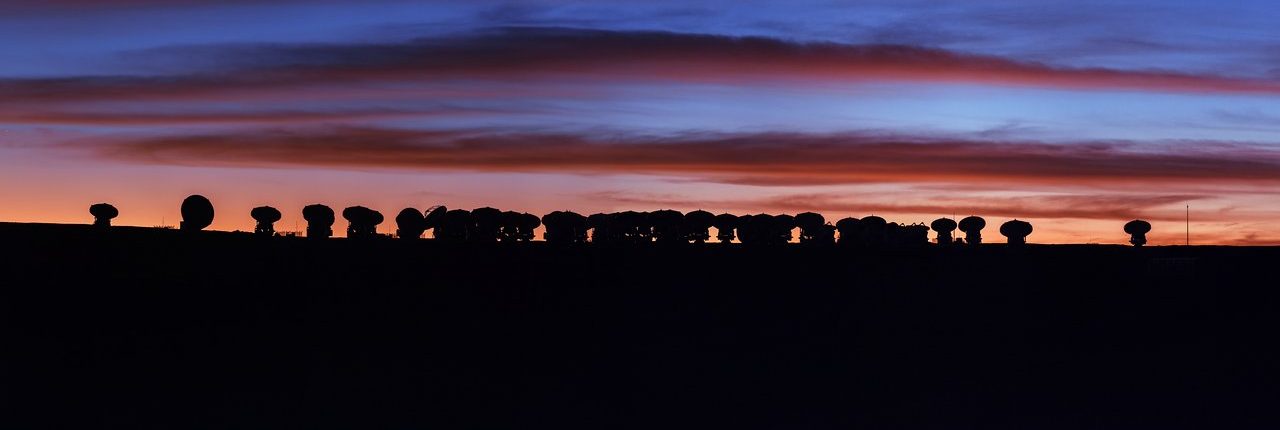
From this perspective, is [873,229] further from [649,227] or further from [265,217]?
[265,217]

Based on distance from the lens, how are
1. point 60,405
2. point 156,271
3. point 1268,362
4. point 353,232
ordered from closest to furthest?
point 60,405 < point 156,271 < point 1268,362 < point 353,232

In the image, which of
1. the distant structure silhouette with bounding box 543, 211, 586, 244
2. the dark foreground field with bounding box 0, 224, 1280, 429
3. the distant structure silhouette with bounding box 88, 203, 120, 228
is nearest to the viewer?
the dark foreground field with bounding box 0, 224, 1280, 429

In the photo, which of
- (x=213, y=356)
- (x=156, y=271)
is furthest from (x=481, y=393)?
→ (x=156, y=271)

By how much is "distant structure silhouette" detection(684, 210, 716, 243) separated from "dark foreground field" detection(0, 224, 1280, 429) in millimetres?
24017

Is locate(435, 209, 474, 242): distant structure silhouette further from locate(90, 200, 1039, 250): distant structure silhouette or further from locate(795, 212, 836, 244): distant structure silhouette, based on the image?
locate(795, 212, 836, 244): distant structure silhouette

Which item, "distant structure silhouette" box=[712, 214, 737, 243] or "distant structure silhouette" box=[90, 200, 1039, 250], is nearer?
"distant structure silhouette" box=[90, 200, 1039, 250]

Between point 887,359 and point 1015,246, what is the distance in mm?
48388

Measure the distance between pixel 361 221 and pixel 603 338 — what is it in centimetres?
4114

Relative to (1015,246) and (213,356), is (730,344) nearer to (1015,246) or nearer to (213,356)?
(213,356)

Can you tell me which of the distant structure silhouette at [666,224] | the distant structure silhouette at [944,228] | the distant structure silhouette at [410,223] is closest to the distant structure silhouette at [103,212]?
the distant structure silhouette at [410,223]

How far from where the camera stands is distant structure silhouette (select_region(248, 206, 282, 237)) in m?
150

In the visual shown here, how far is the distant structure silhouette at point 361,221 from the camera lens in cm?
15762

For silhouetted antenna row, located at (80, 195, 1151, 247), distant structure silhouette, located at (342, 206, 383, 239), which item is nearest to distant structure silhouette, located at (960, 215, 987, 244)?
silhouetted antenna row, located at (80, 195, 1151, 247)

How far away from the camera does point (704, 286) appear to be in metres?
142
